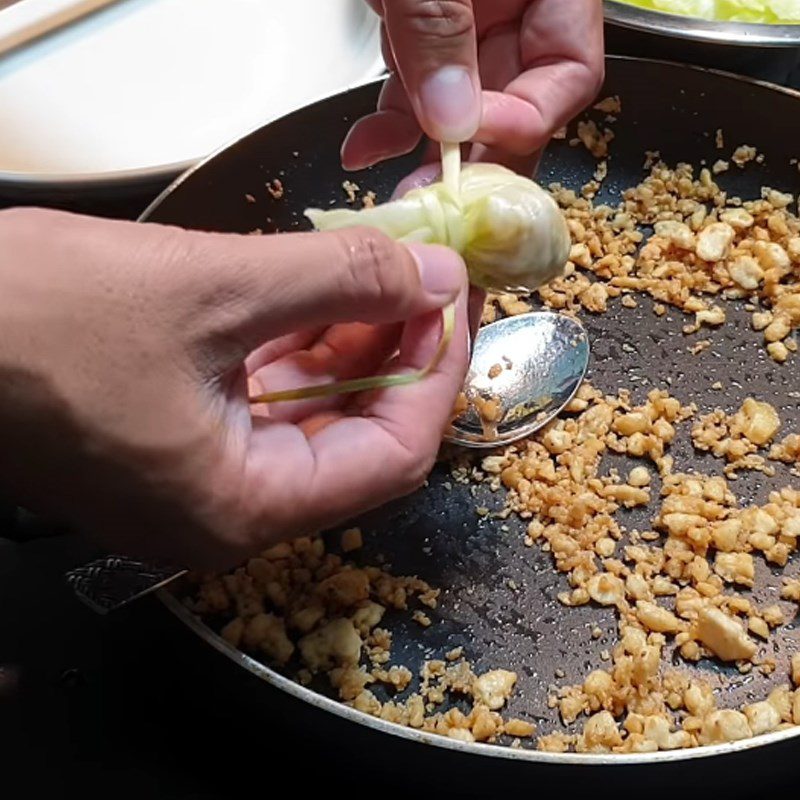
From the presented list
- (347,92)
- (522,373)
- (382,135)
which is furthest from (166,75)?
(522,373)

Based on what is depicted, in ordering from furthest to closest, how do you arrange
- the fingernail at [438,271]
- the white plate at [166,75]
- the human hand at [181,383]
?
the white plate at [166,75], the fingernail at [438,271], the human hand at [181,383]

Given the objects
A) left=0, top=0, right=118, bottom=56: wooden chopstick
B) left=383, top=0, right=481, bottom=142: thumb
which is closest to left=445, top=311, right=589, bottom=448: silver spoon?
left=383, top=0, right=481, bottom=142: thumb

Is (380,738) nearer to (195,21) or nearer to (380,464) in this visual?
(380,464)

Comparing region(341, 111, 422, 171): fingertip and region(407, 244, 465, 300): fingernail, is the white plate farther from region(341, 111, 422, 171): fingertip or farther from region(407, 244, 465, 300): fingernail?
region(407, 244, 465, 300): fingernail

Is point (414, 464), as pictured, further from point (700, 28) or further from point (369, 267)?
point (700, 28)

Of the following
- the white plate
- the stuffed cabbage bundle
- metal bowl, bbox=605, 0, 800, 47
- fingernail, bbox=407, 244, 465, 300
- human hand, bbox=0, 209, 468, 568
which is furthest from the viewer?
the white plate

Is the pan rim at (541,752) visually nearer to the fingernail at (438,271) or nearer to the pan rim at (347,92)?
the fingernail at (438,271)

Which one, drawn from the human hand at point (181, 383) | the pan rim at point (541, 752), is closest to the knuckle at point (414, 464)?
the human hand at point (181, 383)
